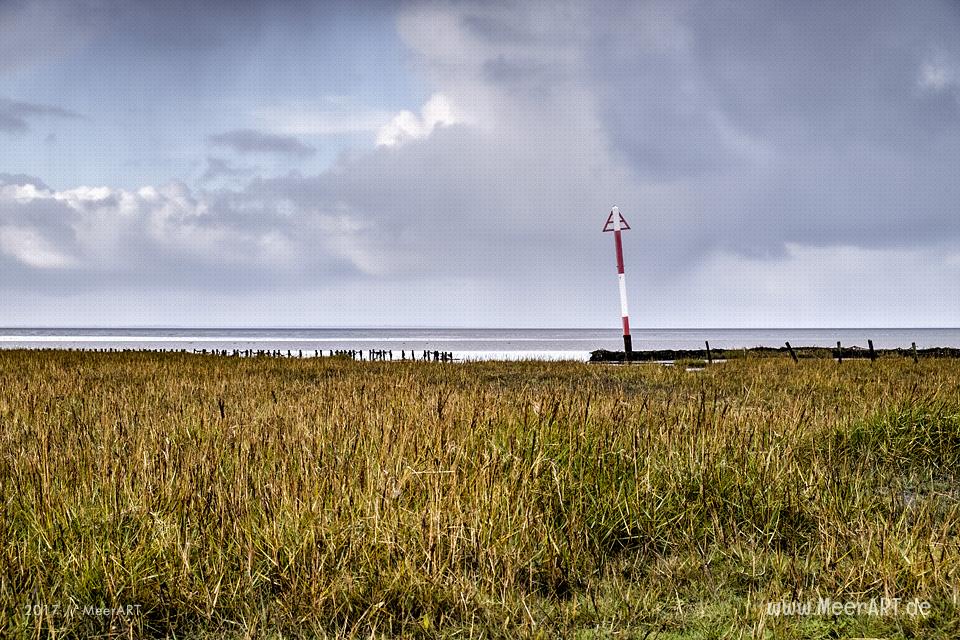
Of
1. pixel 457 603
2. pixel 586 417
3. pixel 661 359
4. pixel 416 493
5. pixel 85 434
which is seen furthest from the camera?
pixel 661 359

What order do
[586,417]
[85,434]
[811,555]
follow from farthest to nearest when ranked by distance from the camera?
[85,434], [586,417], [811,555]

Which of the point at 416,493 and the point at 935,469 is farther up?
the point at 416,493

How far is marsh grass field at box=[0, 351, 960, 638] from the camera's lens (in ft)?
9.73

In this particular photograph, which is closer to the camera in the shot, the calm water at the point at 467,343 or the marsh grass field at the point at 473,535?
the marsh grass field at the point at 473,535

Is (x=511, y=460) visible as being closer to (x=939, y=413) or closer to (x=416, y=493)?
(x=416, y=493)

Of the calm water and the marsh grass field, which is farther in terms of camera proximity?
the calm water

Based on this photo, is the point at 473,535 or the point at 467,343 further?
the point at 467,343

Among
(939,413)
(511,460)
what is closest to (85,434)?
(511,460)

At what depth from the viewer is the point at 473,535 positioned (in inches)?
130

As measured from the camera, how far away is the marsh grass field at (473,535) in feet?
9.73

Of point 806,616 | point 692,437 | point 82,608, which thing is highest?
point 692,437

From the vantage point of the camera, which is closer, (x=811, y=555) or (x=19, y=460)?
(x=811, y=555)

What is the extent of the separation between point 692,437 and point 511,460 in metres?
1.39

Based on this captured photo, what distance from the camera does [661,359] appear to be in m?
28.7
